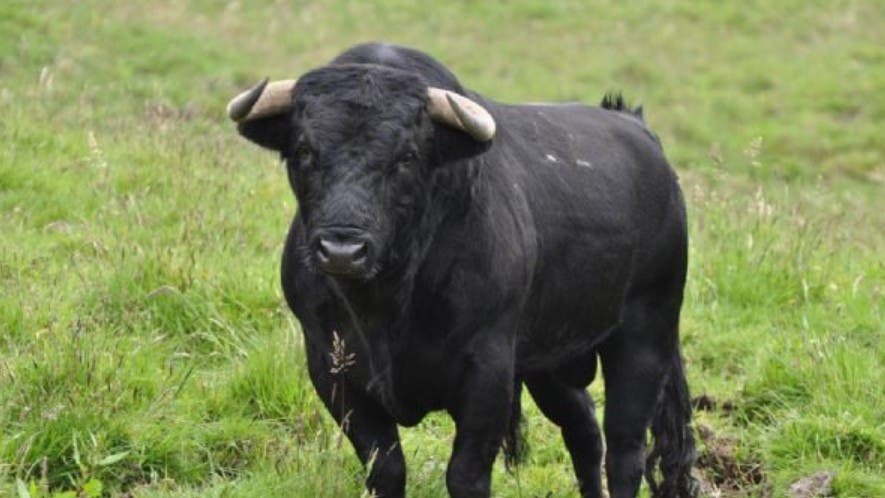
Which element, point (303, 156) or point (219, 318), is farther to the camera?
point (219, 318)

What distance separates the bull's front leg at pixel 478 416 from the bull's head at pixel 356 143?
491mm

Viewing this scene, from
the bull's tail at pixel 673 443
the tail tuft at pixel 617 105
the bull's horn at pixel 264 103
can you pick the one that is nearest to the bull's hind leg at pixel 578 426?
the bull's tail at pixel 673 443

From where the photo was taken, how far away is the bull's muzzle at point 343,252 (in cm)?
497

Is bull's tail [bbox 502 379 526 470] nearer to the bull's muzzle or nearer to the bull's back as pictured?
the bull's back

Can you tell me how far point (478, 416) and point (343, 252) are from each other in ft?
2.95

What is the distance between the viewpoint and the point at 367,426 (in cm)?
575

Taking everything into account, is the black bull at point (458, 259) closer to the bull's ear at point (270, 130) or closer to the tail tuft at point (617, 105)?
the bull's ear at point (270, 130)

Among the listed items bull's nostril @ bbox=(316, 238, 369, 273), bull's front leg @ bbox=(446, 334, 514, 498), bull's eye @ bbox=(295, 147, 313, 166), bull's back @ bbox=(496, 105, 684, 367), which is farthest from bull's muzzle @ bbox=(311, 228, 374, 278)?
bull's back @ bbox=(496, 105, 684, 367)

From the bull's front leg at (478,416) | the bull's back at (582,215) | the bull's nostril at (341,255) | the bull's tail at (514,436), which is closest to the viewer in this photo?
the bull's nostril at (341,255)

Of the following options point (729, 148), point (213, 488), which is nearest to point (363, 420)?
point (213, 488)

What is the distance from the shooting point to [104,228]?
8.71 m

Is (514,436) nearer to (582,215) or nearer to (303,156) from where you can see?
(582,215)

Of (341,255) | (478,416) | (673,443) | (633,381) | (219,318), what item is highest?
(341,255)

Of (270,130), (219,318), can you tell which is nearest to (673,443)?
(219,318)
